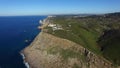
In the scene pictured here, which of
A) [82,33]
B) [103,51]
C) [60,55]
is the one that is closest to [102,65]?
[103,51]

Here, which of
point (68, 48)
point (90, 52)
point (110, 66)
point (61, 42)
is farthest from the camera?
point (61, 42)

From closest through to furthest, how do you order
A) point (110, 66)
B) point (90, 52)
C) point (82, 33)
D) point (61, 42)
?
point (110, 66) < point (90, 52) < point (61, 42) < point (82, 33)

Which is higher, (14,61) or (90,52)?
(90,52)

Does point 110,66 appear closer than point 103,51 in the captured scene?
Yes

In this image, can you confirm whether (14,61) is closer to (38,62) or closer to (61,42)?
(38,62)

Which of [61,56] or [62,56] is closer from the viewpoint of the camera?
[62,56]
